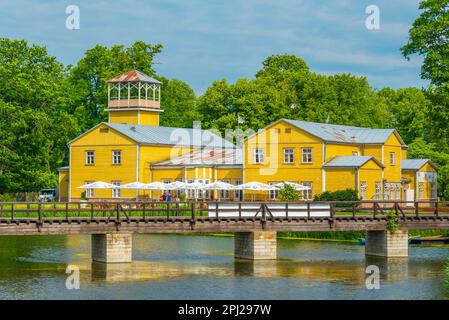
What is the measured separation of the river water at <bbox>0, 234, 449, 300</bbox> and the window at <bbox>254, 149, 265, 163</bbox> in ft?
55.5

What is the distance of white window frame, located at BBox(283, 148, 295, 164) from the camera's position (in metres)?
81.6

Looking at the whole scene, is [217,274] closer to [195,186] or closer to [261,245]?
[261,245]

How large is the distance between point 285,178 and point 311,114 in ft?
79.3

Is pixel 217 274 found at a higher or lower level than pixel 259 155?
lower

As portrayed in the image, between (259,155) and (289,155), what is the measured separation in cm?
259

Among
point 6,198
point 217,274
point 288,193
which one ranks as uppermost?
point 288,193

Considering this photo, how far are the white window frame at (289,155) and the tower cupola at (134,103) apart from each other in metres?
19.2

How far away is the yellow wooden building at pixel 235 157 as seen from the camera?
265ft

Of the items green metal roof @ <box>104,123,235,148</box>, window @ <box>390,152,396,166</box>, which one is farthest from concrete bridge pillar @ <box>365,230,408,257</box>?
green metal roof @ <box>104,123,235,148</box>

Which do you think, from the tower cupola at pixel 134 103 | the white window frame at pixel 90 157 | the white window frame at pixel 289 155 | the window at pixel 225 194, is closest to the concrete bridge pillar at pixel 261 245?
the white window frame at pixel 289 155

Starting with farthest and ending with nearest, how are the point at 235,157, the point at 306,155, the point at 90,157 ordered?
the point at 90,157 → the point at 235,157 → the point at 306,155

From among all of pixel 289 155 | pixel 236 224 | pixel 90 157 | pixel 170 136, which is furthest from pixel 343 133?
pixel 236 224

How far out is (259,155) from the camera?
271ft

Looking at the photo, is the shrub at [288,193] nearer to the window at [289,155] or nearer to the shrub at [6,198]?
the window at [289,155]
